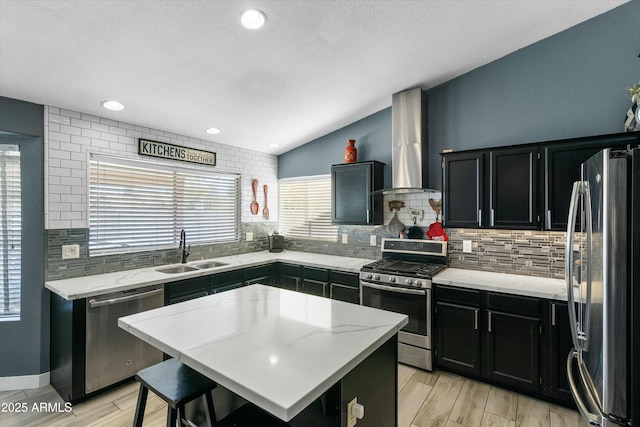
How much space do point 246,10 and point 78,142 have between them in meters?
2.05

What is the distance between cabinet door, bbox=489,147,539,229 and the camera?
2.54 m

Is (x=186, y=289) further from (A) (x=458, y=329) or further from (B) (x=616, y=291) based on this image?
(B) (x=616, y=291)

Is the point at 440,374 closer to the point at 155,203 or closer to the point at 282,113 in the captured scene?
the point at 282,113

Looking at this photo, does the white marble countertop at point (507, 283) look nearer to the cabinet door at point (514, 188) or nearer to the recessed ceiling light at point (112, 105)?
the cabinet door at point (514, 188)

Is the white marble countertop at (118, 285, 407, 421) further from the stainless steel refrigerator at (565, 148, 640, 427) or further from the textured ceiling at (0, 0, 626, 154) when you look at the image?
the textured ceiling at (0, 0, 626, 154)

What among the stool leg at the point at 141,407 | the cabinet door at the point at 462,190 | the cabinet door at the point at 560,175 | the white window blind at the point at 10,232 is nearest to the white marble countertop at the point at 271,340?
the stool leg at the point at 141,407

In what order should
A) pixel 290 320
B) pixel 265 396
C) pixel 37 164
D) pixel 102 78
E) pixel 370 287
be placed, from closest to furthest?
1. pixel 265 396
2. pixel 290 320
3. pixel 102 78
4. pixel 37 164
5. pixel 370 287

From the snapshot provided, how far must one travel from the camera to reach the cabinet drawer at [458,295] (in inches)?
102

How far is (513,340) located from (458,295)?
0.50 meters

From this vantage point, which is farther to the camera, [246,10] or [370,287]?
[370,287]

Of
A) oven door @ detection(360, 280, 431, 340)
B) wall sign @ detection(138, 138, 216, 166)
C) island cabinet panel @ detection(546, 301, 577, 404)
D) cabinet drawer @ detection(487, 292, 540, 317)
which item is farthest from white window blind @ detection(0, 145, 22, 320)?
island cabinet panel @ detection(546, 301, 577, 404)

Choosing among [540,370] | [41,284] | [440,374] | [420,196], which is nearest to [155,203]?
[41,284]

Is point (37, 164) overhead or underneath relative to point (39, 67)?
underneath

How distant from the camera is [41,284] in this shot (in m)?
2.58
